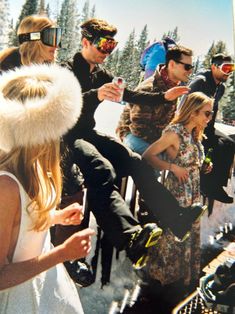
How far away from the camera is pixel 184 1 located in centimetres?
210

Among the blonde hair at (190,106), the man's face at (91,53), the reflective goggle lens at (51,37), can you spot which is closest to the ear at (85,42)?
the man's face at (91,53)

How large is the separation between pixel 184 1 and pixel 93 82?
28.2 inches

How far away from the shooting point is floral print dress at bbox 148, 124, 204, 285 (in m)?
2.25

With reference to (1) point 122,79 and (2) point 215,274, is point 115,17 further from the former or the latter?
(2) point 215,274

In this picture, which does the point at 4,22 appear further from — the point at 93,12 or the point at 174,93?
the point at 174,93

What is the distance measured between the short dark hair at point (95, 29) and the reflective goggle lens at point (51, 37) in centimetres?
13

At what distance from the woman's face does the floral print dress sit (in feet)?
0.31

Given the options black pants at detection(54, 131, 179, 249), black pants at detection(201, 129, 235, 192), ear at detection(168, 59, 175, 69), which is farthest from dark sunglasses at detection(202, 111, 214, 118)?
black pants at detection(54, 131, 179, 249)

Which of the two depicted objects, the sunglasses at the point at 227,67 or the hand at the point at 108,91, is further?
the sunglasses at the point at 227,67

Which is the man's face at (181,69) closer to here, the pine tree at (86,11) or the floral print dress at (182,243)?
the floral print dress at (182,243)

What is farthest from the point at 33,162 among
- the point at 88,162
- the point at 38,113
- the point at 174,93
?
the point at 174,93

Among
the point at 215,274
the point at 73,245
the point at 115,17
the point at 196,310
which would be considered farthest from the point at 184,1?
the point at 196,310

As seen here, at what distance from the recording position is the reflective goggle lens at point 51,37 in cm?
176

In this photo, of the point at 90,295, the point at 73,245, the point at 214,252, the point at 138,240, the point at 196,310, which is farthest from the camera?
the point at 214,252
